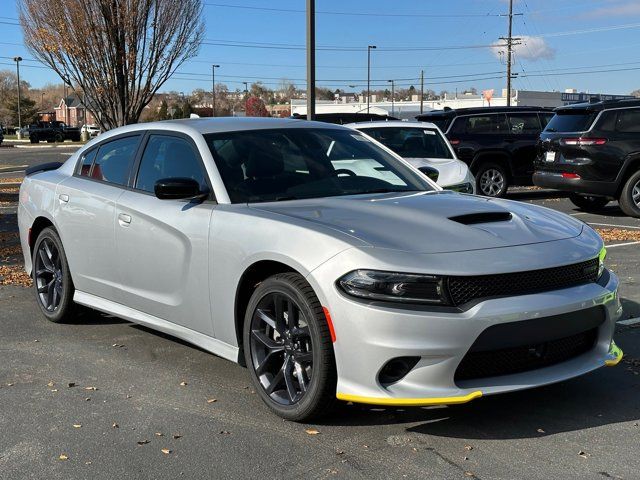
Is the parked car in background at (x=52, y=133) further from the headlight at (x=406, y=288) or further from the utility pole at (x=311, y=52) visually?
the headlight at (x=406, y=288)

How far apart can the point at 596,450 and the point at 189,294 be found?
236 centimetres

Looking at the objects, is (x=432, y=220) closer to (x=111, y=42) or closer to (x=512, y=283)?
(x=512, y=283)

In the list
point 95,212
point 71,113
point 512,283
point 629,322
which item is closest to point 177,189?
point 95,212

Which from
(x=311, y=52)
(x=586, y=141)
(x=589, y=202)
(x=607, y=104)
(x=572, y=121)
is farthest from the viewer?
(x=311, y=52)

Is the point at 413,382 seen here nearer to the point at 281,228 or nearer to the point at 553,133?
the point at 281,228

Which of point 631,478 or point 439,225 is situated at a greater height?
point 439,225

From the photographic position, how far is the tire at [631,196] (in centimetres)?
1205

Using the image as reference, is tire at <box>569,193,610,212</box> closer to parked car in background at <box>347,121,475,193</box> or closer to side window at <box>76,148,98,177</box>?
parked car in background at <box>347,121,475,193</box>

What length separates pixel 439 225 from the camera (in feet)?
12.1

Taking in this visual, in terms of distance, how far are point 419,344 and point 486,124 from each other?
41.4 ft

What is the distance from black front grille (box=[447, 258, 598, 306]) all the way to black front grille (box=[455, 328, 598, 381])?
260mm

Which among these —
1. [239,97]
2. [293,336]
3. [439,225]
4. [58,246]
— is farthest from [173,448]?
[239,97]

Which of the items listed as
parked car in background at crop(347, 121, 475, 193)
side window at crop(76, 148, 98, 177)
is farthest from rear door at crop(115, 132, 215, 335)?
parked car in background at crop(347, 121, 475, 193)

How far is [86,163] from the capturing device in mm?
5770
